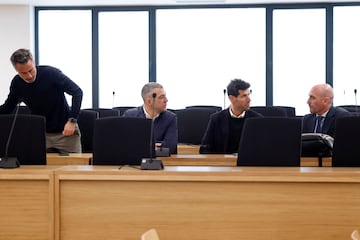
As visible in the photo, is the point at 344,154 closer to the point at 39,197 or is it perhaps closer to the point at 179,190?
the point at 179,190

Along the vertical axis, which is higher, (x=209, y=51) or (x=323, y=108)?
(x=209, y=51)

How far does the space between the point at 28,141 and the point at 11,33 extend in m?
5.91

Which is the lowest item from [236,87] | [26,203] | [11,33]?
[26,203]

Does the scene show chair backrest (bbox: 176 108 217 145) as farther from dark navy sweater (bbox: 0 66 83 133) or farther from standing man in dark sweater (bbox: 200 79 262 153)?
dark navy sweater (bbox: 0 66 83 133)

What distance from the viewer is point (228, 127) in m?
4.11

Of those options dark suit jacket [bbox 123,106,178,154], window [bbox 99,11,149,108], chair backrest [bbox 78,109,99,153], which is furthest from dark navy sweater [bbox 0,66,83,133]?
window [bbox 99,11,149,108]

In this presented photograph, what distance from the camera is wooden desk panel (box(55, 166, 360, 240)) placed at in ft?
6.52

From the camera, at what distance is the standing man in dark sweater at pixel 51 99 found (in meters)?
3.78

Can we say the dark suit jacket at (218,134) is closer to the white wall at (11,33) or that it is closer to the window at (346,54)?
the window at (346,54)

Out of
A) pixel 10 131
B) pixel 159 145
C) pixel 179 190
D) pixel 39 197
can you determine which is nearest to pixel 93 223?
pixel 39 197

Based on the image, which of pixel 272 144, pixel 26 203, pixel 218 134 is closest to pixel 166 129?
pixel 218 134

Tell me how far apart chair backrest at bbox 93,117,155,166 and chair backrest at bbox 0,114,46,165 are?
29 cm

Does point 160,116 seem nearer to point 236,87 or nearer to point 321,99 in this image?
point 236,87

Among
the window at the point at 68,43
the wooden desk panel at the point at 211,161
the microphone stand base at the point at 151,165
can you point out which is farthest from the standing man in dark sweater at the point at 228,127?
the window at the point at 68,43
